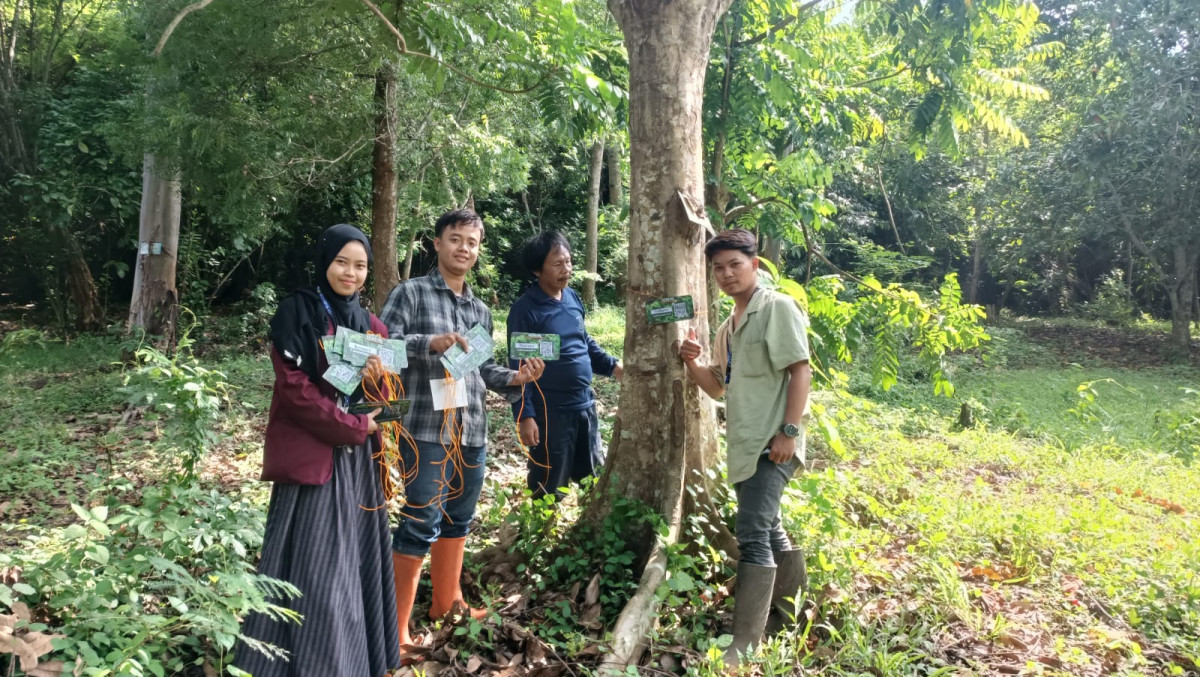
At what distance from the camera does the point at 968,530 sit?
4094mm

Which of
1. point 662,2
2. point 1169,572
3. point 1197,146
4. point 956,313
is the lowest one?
point 1169,572

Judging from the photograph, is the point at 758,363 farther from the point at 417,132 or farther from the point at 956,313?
the point at 417,132

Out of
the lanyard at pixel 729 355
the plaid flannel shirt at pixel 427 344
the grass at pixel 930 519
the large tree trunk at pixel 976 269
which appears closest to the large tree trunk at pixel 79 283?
the grass at pixel 930 519

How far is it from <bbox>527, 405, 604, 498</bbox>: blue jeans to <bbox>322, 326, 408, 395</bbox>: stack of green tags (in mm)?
1400

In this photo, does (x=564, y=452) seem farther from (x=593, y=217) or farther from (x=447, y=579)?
(x=593, y=217)

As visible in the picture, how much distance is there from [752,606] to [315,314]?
209 cm

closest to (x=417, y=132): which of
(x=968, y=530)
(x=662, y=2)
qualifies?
(x=662, y=2)

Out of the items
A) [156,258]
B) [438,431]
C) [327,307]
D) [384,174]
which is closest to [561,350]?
[438,431]

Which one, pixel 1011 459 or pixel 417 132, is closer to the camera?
pixel 1011 459

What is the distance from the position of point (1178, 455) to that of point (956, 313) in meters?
4.22

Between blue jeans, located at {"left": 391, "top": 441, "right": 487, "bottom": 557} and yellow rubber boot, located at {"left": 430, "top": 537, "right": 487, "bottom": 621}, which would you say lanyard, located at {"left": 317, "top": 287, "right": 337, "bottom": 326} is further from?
yellow rubber boot, located at {"left": 430, "top": 537, "right": 487, "bottom": 621}

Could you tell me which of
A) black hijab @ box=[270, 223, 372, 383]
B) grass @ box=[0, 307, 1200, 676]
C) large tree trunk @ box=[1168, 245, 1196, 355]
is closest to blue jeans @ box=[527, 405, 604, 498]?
grass @ box=[0, 307, 1200, 676]

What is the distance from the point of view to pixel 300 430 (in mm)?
2547

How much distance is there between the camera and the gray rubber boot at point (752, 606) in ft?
9.18
